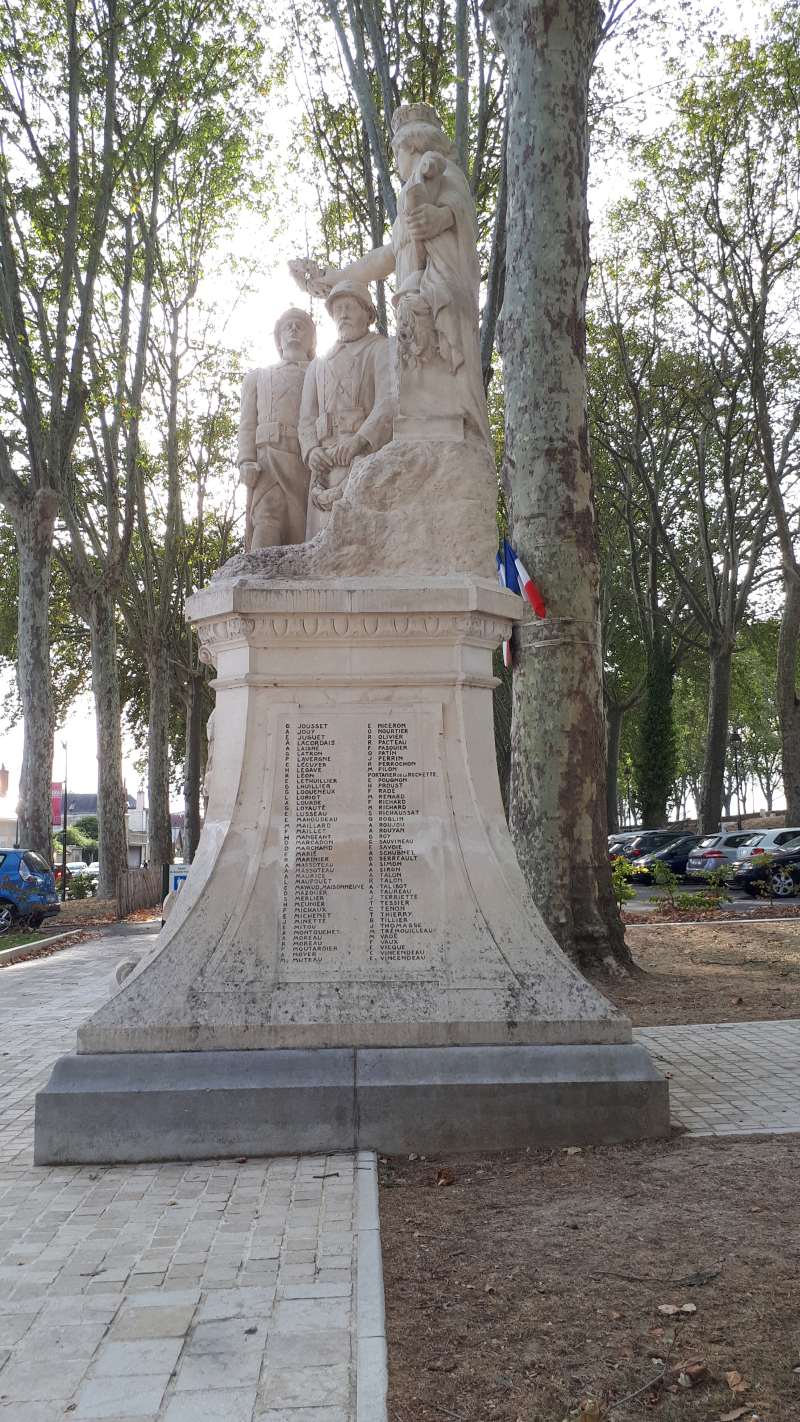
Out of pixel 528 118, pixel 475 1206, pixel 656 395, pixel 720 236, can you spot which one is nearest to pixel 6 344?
pixel 528 118

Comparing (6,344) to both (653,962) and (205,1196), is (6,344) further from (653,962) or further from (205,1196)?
(205,1196)

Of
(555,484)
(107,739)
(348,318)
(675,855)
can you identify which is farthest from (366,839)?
(675,855)

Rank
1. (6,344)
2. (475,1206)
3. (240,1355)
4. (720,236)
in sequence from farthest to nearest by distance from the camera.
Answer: (720,236)
(6,344)
(475,1206)
(240,1355)

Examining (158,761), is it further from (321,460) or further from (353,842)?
(353,842)

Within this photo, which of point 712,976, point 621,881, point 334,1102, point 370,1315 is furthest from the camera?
point 621,881

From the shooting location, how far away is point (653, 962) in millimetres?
11758

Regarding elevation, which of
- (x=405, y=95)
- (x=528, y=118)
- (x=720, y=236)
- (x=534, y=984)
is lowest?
(x=534, y=984)

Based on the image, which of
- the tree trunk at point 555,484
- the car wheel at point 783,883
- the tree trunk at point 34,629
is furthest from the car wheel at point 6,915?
the car wheel at point 783,883

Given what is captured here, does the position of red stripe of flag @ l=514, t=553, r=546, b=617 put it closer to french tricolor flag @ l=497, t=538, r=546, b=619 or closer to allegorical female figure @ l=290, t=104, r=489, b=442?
french tricolor flag @ l=497, t=538, r=546, b=619

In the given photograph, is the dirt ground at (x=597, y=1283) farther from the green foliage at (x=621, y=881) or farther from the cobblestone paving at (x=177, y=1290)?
the green foliage at (x=621, y=881)

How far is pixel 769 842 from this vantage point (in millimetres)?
24297

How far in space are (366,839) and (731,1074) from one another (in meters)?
2.68

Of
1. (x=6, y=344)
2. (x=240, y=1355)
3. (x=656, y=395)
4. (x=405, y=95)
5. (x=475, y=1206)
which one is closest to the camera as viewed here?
(x=240, y=1355)

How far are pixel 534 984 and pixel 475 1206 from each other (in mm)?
1183
